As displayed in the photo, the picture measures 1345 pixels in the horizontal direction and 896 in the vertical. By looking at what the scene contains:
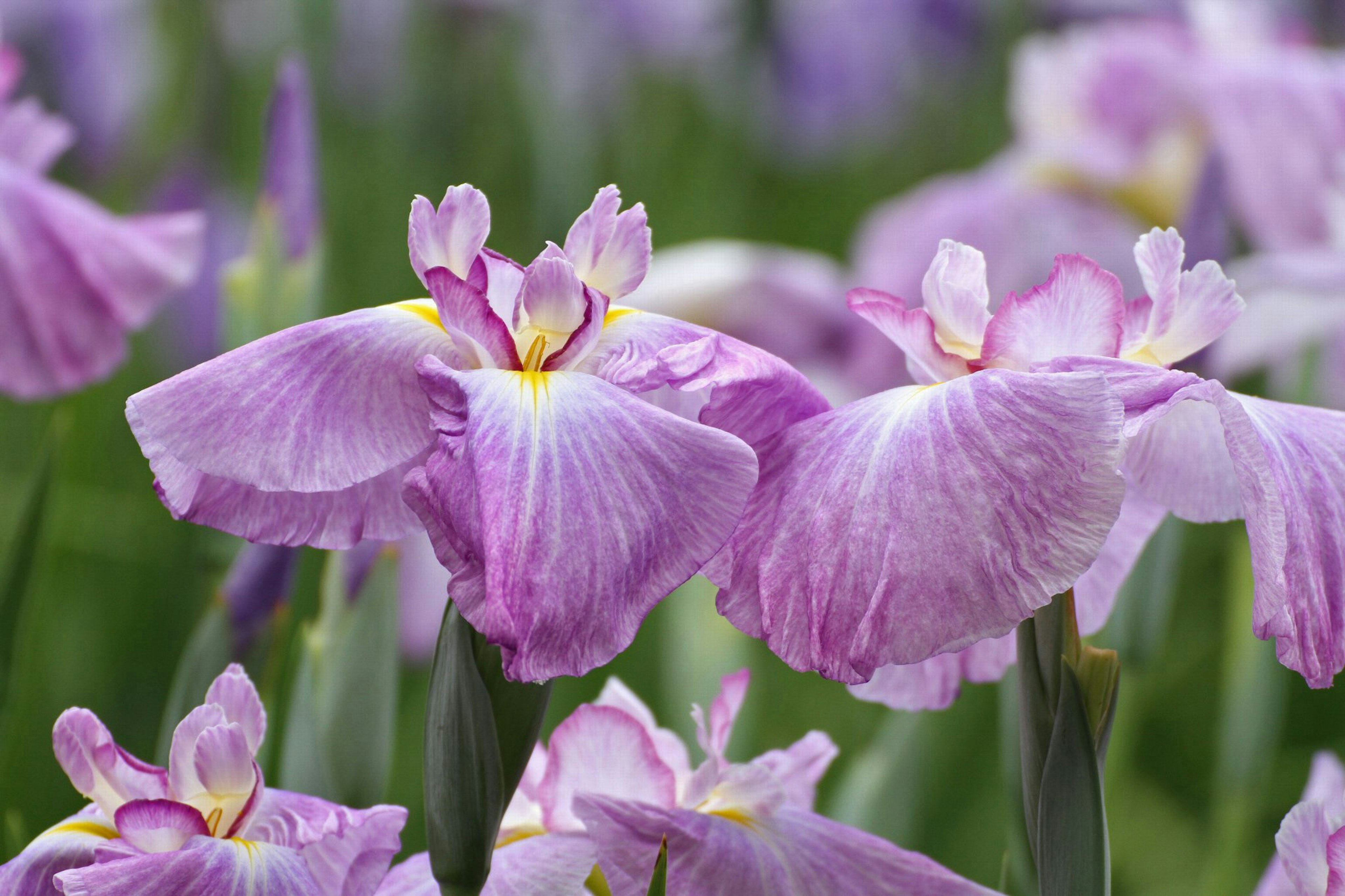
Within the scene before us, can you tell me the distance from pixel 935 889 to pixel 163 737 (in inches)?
10.9

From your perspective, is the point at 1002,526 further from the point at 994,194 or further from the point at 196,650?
the point at 994,194

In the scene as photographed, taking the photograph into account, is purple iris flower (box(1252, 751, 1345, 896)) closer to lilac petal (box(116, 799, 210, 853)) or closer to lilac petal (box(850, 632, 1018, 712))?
lilac petal (box(850, 632, 1018, 712))

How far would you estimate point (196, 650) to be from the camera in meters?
0.49

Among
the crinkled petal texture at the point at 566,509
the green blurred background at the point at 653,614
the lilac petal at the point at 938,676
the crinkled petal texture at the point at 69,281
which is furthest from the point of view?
the green blurred background at the point at 653,614

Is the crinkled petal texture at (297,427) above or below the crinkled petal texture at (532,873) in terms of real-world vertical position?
above

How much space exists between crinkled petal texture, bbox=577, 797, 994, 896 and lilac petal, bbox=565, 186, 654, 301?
13cm

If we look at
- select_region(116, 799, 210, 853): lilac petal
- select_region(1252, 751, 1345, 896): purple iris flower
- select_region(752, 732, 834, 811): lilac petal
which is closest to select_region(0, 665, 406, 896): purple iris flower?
select_region(116, 799, 210, 853): lilac petal

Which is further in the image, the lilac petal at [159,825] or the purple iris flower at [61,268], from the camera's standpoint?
the purple iris flower at [61,268]

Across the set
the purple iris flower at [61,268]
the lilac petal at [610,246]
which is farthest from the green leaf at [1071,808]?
the purple iris flower at [61,268]

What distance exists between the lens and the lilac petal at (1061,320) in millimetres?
327

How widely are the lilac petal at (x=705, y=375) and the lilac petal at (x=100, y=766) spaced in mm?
138

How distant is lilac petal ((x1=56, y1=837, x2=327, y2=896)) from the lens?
28cm

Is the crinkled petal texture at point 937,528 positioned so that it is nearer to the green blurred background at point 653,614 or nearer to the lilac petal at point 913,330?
the lilac petal at point 913,330

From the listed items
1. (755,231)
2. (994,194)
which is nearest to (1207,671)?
(994,194)
